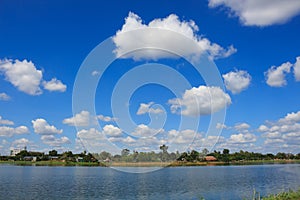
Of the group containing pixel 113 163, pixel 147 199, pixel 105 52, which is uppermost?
pixel 105 52

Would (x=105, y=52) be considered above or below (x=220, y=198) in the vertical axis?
above

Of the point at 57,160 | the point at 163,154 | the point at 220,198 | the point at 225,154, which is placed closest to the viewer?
the point at 220,198

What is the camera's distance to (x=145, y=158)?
1618 inches

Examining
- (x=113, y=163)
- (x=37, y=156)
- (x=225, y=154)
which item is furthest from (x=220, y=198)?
(x=37, y=156)

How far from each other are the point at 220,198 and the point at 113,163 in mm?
Answer: 10527

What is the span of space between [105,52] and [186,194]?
65.1 feet

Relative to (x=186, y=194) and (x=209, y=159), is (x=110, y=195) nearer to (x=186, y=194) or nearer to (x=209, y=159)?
(x=186, y=194)

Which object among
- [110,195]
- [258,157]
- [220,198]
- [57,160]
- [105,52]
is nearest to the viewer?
[105,52]

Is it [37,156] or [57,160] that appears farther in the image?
[37,156]

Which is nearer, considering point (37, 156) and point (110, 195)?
point (110, 195)

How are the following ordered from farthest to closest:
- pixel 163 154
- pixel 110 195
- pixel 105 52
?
pixel 163 154
pixel 110 195
pixel 105 52

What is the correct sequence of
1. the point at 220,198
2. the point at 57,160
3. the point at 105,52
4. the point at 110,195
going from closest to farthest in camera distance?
the point at 105,52
the point at 220,198
the point at 110,195
the point at 57,160

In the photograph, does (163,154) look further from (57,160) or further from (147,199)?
(57,160)

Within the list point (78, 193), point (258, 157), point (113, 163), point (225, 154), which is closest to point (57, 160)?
point (225, 154)
